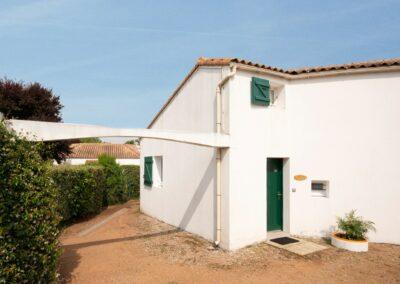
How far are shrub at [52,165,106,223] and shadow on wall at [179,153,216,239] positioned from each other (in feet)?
14.0

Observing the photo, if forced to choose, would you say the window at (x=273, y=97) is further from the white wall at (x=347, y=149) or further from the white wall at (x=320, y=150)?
the white wall at (x=347, y=149)

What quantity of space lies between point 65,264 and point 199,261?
9.72 feet

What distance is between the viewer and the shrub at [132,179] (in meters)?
17.3

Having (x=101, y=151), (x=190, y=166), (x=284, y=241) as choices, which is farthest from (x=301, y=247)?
(x=101, y=151)

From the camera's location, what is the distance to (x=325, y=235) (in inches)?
302

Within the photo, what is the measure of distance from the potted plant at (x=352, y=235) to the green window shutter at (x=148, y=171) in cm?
705

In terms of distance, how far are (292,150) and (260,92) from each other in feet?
6.66

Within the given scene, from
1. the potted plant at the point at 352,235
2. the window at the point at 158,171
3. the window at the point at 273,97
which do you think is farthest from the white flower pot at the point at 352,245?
the window at the point at 158,171

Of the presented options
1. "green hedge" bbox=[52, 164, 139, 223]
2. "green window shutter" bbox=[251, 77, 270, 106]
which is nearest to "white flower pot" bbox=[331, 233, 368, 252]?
"green window shutter" bbox=[251, 77, 270, 106]

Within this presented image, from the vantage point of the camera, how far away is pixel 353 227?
6898 millimetres

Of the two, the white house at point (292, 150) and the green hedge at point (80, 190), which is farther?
the green hedge at point (80, 190)

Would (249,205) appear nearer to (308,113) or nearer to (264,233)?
(264,233)

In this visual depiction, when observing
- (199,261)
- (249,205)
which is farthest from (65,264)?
(249,205)

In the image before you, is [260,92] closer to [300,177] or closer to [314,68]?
[314,68]
